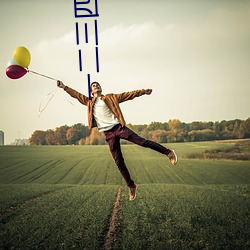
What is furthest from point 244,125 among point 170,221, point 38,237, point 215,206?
point 38,237

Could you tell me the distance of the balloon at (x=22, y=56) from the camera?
671 cm

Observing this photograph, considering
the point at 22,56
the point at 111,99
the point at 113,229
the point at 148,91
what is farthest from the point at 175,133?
the point at 148,91

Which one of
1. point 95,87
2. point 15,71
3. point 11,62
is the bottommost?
point 95,87

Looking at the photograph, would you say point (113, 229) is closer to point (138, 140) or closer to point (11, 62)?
point (138, 140)

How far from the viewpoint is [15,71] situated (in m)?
6.72

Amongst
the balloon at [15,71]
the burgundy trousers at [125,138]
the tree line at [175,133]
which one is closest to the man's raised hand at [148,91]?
the burgundy trousers at [125,138]

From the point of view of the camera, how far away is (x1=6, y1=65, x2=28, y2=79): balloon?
670cm

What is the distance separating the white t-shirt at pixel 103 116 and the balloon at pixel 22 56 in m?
2.03

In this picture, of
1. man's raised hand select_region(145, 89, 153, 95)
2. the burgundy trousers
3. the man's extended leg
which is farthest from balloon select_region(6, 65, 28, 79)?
man's raised hand select_region(145, 89, 153, 95)

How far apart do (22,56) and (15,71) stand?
1.25 feet

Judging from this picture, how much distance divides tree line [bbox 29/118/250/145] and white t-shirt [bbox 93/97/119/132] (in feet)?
101

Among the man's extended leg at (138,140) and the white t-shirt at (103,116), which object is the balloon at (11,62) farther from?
the man's extended leg at (138,140)

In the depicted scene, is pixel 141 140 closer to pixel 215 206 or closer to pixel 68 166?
pixel 215 206

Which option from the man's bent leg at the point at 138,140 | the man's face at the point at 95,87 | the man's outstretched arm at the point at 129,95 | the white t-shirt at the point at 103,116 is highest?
the man's face at the point at 95,87
